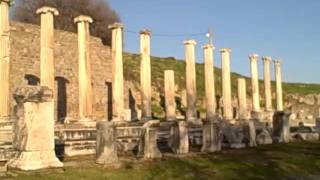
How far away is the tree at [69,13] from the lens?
4706cm

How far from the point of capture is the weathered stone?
23.3m

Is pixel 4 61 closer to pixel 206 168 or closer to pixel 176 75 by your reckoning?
pixel 206 168

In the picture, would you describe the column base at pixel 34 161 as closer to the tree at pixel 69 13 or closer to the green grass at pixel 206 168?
the green grass at pixel 206 168

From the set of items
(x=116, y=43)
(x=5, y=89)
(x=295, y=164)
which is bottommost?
(x=295, y=164)

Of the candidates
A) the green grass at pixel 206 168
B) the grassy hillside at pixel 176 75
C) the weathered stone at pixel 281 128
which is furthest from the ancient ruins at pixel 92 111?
the grassy hillside at pixel 176 75

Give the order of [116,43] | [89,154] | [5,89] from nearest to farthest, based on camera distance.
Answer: [89,154], [5,89], [116,43]

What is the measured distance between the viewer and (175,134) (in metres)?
17.8

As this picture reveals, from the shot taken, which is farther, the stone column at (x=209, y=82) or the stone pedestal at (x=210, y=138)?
the stone column at (x=209, y=82)

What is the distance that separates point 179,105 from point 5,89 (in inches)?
1175

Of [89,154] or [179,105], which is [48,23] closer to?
[89,154]

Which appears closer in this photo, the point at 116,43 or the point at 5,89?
the point at 5,89

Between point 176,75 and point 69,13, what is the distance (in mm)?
14578

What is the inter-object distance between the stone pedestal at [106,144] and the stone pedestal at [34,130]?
172cm

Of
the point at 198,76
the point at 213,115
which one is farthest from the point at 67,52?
the point at 198,76
